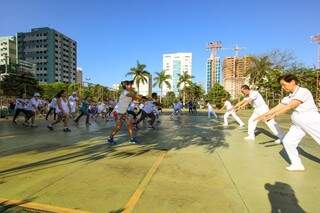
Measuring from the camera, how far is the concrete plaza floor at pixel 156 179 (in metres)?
4.29

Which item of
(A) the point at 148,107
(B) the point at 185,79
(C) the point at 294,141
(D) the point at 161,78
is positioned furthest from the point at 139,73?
(C) the point at 294,141

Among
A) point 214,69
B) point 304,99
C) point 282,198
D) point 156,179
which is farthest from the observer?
point 214,69

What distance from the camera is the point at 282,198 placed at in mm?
4609

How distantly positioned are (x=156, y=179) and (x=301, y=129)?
2925 mm

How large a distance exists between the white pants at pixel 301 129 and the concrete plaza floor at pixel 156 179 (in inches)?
17.5

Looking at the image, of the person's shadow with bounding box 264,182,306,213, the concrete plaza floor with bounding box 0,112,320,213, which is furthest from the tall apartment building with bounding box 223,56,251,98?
the person's shadow with bounding box 264,182,306,213

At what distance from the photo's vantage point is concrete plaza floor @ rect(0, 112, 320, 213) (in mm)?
4293

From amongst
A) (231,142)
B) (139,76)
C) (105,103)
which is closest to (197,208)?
(231,142)

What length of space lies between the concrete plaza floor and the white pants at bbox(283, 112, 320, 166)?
1.46 ft

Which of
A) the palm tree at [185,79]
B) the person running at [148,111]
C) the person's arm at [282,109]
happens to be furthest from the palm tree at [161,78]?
the person's arm at [282,109]

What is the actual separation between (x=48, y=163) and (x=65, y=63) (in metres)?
157

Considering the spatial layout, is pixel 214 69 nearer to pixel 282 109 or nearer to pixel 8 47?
pixel 8 47

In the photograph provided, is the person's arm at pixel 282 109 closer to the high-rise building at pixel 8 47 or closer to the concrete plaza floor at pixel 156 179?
the concrete plaza floor at pixel 156 179

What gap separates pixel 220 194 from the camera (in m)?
4.73
